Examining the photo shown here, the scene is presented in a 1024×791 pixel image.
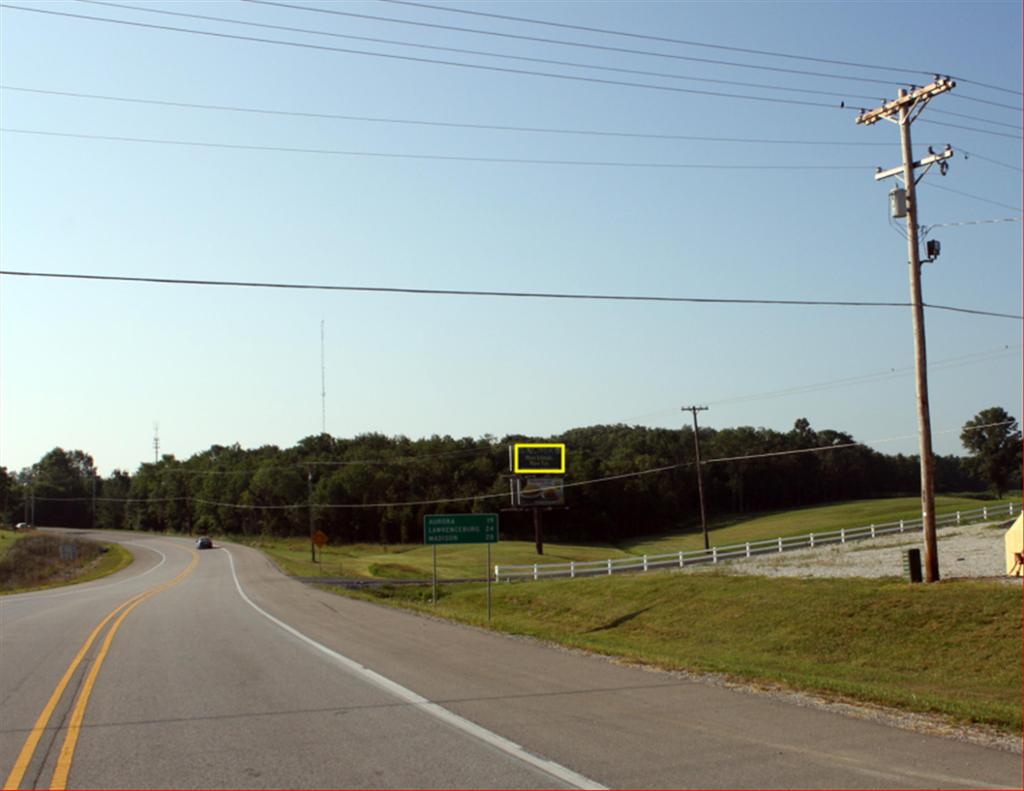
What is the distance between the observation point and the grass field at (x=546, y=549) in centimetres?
6625

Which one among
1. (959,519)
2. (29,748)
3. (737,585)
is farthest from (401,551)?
(29,748)

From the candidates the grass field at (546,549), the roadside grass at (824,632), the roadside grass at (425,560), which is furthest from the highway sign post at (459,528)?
the grass field at (546,549)

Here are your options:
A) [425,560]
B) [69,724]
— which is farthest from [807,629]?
[425,560]

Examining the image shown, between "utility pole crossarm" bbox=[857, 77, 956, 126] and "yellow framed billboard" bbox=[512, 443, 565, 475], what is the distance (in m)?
44.1

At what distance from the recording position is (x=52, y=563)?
78250 mm

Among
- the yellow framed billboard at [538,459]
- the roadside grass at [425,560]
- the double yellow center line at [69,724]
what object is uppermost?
the yellow framed billboard at [538,459]

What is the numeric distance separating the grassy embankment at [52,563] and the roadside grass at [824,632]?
37920 mm

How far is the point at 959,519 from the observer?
5516cm

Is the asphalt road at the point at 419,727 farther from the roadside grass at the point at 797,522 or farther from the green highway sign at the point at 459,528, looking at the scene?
the roadside grass at the point at 797,522

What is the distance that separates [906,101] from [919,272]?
4.87 meters

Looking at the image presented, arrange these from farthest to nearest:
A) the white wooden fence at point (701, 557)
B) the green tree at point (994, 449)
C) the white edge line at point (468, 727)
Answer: the green tree at point (994, 449) → the white wooden fence at point (701, 557) → the white edge line at point (468, 727)

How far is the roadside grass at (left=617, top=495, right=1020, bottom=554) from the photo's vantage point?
264 ft

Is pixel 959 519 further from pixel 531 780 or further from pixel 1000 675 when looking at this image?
pixel 531 780

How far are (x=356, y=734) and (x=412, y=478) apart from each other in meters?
114
